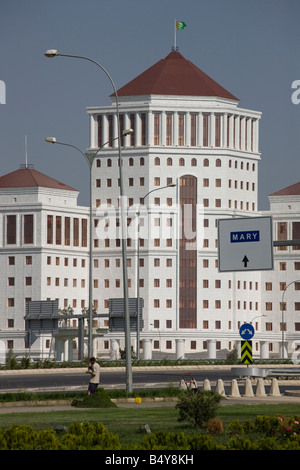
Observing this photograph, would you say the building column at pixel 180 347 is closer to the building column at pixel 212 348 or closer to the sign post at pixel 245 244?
the building column at pixel 212 348

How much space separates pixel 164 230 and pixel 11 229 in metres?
16.4

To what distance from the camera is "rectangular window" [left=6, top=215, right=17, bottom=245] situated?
128 metres

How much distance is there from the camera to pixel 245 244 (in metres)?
24.2

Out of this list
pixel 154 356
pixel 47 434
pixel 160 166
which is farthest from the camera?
pixel 160 166

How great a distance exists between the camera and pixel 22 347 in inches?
4919

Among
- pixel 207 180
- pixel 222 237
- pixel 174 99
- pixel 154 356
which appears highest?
pixel 174 99

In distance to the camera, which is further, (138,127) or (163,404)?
(138,127)

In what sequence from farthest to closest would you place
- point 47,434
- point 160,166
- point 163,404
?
point 160,166, point 163,404, point 47,434

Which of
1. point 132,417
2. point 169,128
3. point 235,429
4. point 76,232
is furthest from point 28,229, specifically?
point 235,429

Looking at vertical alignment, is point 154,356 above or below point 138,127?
below

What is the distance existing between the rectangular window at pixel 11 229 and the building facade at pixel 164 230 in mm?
106
